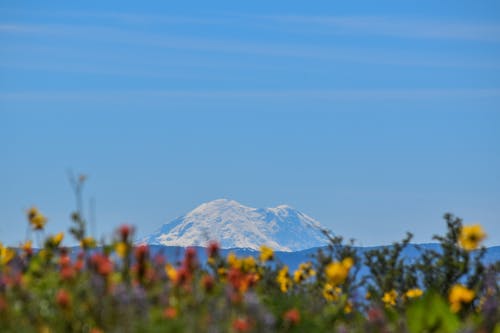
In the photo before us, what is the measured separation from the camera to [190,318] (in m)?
4.79

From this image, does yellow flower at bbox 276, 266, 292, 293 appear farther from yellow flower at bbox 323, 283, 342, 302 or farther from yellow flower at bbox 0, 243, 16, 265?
yellow flower at bbox 0, 243, 16, 265

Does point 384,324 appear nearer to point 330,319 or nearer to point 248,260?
point 330,319

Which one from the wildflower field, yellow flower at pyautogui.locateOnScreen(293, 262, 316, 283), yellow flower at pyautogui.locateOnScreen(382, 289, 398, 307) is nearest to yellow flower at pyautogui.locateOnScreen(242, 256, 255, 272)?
the wildflower field

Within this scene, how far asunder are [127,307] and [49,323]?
83 centimetres

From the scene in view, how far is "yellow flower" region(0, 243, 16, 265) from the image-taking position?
7.34 metres

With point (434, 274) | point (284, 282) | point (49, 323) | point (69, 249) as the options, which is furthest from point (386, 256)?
point (49, 323)

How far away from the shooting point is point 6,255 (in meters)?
7.48

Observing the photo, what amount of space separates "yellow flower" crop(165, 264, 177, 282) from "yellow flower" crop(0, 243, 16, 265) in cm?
146

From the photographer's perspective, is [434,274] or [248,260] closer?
[248,260]

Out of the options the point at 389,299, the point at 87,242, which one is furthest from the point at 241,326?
the point at 389,299

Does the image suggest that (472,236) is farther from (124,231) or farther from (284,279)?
(284,279)

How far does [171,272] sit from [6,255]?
8.06 ft

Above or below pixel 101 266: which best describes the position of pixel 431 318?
below

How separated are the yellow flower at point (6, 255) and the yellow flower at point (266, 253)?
233cm
